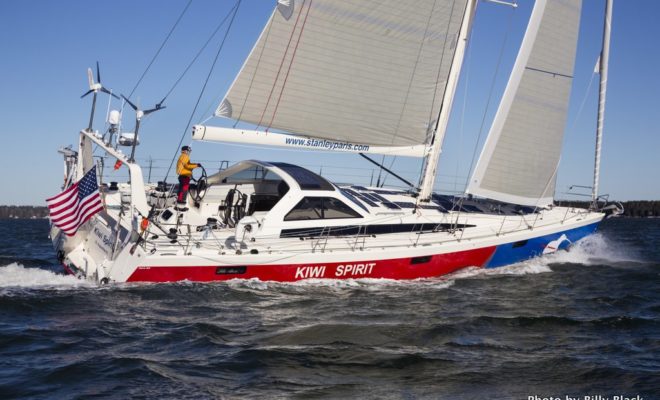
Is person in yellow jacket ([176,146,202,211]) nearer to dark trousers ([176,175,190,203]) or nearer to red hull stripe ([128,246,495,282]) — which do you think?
dark trousers ([176,175,190,203])

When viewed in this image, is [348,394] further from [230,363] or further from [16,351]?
[16,351]

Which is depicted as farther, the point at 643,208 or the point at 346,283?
the point at 643,208

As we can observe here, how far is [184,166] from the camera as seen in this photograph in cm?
1230

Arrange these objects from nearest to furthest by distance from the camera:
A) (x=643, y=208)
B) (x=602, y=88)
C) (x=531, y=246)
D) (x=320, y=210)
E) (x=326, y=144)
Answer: (x=320, y=210), (x=326, y=144), (x=531, y=246), (x=602, y=88), (x=643, y=208)

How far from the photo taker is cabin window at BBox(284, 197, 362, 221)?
11865 millimetres

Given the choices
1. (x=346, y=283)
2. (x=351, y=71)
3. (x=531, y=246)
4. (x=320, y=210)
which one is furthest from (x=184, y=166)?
(x=531, y=246)

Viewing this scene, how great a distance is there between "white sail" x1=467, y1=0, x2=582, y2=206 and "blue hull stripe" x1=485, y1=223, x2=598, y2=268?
1.00 m

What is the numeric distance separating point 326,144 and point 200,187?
8.93 feet

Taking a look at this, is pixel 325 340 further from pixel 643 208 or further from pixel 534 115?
pixel 643 208

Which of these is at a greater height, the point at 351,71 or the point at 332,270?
the point at 351,71

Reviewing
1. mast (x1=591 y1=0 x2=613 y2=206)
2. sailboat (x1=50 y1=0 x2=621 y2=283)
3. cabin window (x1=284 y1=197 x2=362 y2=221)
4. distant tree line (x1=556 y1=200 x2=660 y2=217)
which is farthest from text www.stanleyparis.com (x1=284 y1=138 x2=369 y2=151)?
distant tree line (x1=556 y1=200 x2=660 y2=217)

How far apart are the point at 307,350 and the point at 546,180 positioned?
30.4ft

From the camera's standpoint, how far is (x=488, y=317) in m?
9.22

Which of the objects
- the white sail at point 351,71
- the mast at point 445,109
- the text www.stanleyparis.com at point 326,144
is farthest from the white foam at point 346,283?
the white sail at point 351,71
